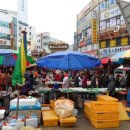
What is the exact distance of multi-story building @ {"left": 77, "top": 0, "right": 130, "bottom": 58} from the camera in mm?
35781

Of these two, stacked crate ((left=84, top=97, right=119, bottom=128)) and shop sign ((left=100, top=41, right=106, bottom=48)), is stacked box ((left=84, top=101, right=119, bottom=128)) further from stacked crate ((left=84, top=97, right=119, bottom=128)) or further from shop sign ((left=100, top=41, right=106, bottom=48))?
shop sign ((left=100, top=41, right=106, bottom=48))

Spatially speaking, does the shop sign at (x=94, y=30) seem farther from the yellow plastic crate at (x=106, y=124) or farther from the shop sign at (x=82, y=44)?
the yellow plastic crate at (x=106, y=124)

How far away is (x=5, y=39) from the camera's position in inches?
2899

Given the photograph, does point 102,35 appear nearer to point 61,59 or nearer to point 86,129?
point 61,59

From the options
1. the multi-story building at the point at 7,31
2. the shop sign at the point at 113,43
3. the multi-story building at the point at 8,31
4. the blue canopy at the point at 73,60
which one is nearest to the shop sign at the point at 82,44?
the shop sign at the point at 113,43

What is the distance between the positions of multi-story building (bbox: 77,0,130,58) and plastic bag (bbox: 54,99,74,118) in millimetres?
25232

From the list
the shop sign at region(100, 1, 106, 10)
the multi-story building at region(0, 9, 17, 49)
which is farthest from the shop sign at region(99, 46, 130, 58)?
the multi-story building at region(0, 9, 17, 49)

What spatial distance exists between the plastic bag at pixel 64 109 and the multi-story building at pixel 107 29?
2523cm

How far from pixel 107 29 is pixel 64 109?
30985 mm

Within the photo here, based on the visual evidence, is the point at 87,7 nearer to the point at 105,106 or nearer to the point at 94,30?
the point at 94,30

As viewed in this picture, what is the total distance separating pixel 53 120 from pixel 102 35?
31684mm

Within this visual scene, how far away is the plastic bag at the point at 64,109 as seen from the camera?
9195 mm

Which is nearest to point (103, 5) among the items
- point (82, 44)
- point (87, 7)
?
point (87, 7)

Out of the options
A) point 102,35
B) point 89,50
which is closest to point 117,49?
point 102,35
